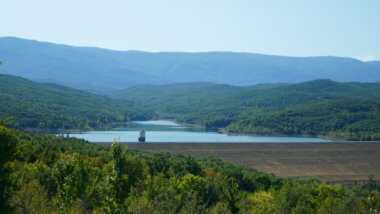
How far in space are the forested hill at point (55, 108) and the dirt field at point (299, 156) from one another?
136 feet

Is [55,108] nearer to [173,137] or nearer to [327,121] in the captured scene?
[173,137]

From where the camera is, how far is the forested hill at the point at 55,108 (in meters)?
120

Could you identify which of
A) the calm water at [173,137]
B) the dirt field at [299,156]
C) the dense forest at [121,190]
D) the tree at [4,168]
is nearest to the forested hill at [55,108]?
the calm water at [173,137]

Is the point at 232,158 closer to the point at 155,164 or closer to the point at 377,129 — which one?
the point at 155,164

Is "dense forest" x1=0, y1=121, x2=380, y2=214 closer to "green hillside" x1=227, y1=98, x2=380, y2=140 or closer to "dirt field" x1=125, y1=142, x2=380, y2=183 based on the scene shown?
"dirt field" x1=125, y1=142, x2=380, y2=183

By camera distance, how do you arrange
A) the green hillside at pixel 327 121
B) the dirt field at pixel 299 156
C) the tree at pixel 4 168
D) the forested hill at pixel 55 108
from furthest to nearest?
the green hillside at pixel 327 121 → the forested hill at pixel 55 108 → the dirt field at pixel 299 156 → the tree at pixel 4 168

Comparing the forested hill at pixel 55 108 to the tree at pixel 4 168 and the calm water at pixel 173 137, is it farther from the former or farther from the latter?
the tree at pixel 4 168

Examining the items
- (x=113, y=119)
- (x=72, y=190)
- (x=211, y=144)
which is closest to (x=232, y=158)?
(x=211, y=144)

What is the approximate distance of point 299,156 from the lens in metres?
75.1

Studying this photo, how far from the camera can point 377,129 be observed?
4761 inches

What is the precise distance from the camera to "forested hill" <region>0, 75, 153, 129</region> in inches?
4710

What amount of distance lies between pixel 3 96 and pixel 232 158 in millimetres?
79562

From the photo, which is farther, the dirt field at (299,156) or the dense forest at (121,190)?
the dirt field at (299,156)

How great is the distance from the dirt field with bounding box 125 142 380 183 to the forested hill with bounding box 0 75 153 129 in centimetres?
4141
